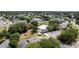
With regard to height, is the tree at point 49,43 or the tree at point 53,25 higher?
the tree at point 53,25

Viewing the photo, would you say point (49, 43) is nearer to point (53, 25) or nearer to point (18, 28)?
point (53, 25)

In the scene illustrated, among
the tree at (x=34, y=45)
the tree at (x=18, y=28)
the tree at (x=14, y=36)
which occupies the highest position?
the tree at (x=18, y=28)

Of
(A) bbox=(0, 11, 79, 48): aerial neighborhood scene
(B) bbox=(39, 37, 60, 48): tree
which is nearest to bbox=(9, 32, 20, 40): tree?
(A) bbox=(0, 11, 79, 48): aerial neighborhood scene

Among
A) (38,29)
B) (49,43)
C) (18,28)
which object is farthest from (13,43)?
(49,43)

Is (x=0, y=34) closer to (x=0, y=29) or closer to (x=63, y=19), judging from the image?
(x=0, y=29)

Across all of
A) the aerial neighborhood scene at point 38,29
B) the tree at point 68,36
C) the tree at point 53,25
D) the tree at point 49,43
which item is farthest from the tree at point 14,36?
the tree at point 68,36

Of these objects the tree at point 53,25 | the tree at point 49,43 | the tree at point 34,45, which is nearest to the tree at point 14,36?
the tree at point 34,45

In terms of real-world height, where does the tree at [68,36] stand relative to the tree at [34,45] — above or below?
above

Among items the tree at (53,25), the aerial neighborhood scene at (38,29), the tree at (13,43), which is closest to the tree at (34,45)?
the aerial neighborhood scene at (38,29)

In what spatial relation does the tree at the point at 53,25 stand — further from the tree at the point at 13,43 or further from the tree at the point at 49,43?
the tree at the point at 13,43

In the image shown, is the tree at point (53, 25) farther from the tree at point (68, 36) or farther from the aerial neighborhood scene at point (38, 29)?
the tree at point (68, 36)
